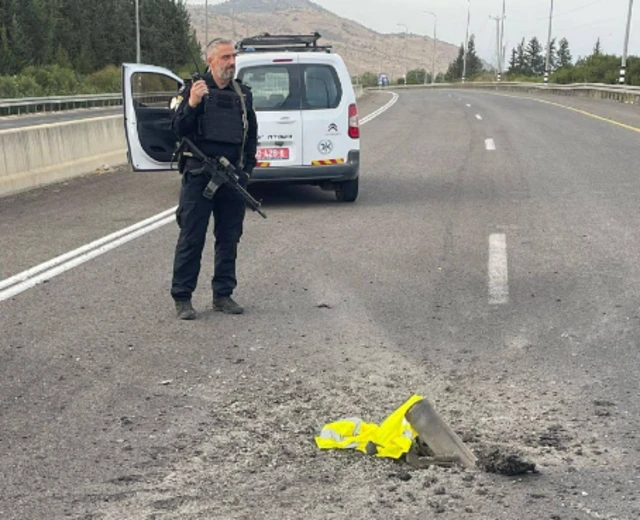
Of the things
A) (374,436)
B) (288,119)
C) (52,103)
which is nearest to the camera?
(374,436)

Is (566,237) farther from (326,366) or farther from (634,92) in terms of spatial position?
(634,92)

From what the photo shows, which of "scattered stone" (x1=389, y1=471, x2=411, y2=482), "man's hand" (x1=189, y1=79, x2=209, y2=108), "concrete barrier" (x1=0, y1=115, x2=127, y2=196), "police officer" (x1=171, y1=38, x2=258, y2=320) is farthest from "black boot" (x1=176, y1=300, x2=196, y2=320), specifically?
"concrete barrier" (x1=0, y1=115, x2=127, y2=196)

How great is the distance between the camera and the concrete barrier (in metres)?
13.1

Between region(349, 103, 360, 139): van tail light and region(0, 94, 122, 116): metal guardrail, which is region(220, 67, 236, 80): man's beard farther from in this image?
region(0, 94, 122, 116): metal guardrail

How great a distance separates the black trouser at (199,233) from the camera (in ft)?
21.7

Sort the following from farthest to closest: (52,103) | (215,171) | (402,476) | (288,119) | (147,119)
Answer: (52,103) → (288,119) → (147,119) → (215,171) → (402,476)

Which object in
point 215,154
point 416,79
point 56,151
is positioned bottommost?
point 416,79

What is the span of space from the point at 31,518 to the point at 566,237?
698 centimetres

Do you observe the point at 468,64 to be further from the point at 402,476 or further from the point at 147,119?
the point at 402,476

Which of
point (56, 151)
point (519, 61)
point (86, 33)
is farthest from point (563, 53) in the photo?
point (56, 151)

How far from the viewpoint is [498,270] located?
803 centimetres

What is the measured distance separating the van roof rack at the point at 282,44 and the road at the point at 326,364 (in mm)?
2291

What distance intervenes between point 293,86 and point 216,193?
493 cm

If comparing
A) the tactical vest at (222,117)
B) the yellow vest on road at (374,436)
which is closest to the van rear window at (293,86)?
the tactical vest at (222,117)
